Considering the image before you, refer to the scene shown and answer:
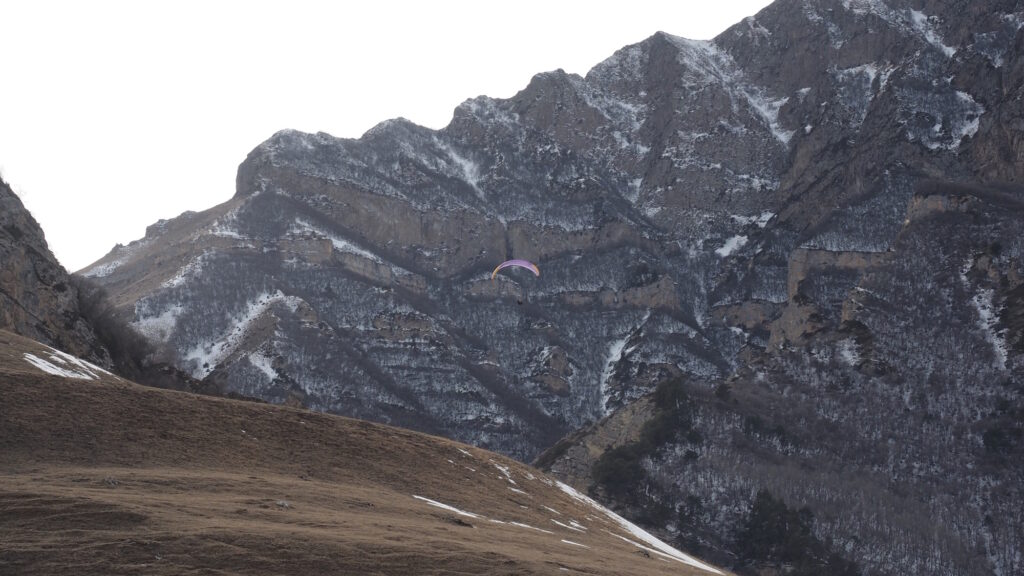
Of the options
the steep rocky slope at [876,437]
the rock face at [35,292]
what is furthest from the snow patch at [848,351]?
the rock face at [35,292]

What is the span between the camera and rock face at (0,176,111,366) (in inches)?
3393

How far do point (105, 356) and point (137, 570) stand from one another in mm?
66922

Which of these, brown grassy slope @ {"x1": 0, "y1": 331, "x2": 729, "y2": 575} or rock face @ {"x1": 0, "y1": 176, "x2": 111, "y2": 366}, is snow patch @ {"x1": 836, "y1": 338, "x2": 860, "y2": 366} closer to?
brown grassy slope @ {"x1": 0, "y1": 331, "x2": 729, "y2": 575}

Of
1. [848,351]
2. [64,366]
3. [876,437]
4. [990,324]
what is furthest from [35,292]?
[990,324]

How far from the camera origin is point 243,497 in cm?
4100

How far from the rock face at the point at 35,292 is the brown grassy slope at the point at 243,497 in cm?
2906

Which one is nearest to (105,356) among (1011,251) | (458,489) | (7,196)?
(7,196)

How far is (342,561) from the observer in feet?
107

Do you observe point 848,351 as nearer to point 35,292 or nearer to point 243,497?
point 35,292

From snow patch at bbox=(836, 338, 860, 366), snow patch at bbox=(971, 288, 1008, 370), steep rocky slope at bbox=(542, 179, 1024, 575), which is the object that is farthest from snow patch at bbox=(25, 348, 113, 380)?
snow patch at bbox=(971, 288, 1008, 370)

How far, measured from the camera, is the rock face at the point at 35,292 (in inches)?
3393

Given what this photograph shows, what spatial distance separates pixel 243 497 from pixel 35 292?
58.6m

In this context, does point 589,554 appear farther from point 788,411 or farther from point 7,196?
point 788,411

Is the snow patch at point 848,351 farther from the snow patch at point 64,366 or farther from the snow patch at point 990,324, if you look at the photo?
the snow patch at point 64,366
